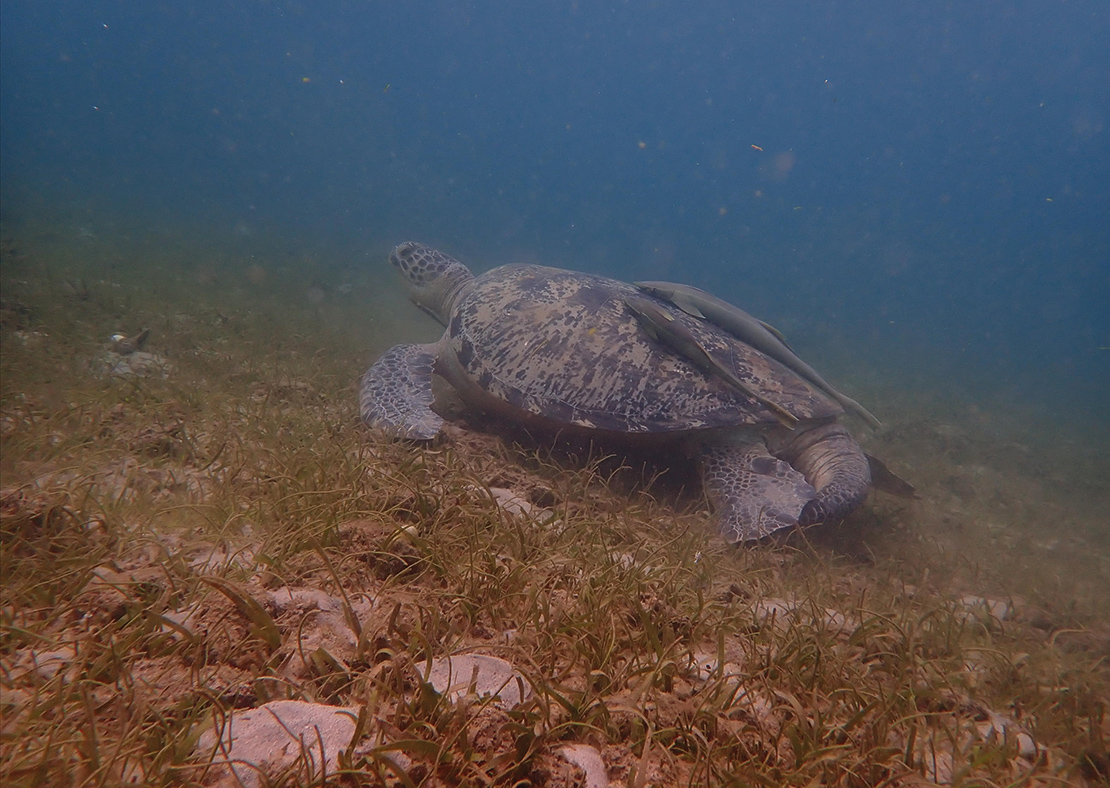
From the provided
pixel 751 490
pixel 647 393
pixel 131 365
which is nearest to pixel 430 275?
pixel 131 365

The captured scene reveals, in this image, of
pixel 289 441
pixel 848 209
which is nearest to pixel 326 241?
pixel 289 441

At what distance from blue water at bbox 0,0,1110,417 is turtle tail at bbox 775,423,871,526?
44.6 metres

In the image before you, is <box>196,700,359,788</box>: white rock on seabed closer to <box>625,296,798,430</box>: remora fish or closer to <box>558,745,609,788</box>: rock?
<box>558,745,609,788</box>: rock

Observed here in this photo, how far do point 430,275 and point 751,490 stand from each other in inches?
187

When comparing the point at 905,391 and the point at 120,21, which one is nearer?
the point at 905,391

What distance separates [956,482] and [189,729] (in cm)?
856

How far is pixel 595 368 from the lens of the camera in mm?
3918

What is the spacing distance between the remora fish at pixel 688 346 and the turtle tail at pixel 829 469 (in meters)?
0.45

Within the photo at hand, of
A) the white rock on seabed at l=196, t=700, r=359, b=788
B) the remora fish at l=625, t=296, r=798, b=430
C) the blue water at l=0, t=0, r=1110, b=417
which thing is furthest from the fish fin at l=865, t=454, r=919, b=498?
the blue water at l=0, t=0, r=1110, b=417

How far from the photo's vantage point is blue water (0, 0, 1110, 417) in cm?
6378

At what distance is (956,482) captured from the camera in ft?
21.5

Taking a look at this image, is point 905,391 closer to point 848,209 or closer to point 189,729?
point 189,729

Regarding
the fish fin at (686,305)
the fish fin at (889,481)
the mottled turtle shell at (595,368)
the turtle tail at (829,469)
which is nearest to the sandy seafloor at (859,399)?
the fish fin at (889,481)

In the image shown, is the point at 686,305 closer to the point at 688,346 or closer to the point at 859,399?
the point at 688,346
